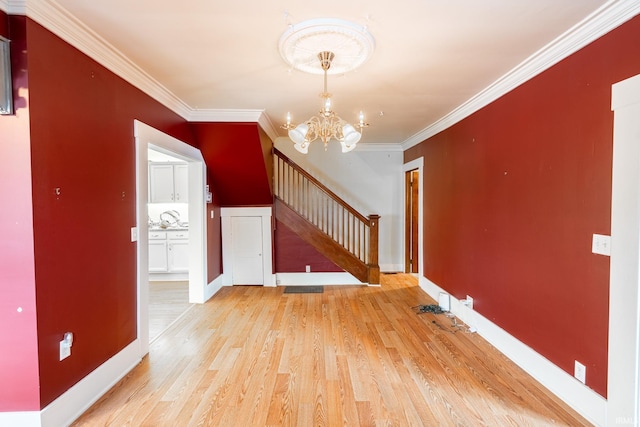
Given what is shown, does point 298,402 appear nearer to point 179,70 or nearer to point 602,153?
point 602,153

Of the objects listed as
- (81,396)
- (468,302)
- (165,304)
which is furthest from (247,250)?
(468,302)

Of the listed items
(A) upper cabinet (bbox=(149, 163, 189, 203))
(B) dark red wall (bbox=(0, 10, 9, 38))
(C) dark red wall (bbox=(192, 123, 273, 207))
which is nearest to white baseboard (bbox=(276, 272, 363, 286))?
(C) dark red wall (bbox=(192, 123, 273, 207))

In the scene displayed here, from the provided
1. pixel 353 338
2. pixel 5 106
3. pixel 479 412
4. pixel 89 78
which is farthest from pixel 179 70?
pixel 479 412

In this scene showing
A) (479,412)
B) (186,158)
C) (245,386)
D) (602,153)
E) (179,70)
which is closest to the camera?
(602,153)

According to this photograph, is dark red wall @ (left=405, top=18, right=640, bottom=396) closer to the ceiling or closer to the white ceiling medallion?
the ceiling

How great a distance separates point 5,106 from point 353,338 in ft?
10.3

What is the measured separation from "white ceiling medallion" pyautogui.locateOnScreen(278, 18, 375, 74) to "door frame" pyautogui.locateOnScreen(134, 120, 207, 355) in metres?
1.53

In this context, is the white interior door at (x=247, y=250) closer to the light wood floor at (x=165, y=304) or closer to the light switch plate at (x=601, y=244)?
the light wood floor at (x=165, y=304)

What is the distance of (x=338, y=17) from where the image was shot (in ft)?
6.10

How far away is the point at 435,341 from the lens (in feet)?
10.2

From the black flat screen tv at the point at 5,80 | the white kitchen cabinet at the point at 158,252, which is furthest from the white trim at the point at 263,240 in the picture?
the black flat screen tv at the point at 5,80

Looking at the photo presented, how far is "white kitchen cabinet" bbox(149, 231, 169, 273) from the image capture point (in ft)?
17.9

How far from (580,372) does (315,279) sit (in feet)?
12.2

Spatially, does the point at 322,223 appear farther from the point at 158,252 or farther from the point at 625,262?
the point at 625,262
